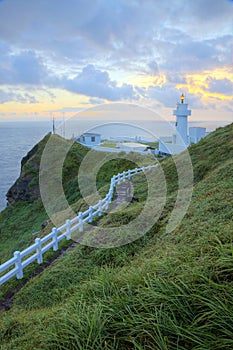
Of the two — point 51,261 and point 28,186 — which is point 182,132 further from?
point 51,261

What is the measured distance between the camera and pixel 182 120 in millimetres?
28938

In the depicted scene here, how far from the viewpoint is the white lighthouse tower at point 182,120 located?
93.6 ft

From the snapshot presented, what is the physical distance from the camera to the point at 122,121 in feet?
65.8

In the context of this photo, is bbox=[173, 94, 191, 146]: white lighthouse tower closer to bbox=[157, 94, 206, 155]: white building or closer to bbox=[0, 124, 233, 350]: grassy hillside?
bbox=[157, 94, 206, 155]: white building

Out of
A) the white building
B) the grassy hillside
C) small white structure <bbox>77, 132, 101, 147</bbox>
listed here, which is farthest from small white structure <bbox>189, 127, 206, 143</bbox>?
the grassy hillside

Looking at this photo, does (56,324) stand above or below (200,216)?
below

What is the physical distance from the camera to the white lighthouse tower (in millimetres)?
28516

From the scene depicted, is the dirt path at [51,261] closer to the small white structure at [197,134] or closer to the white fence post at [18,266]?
the white fence post at [18,266]

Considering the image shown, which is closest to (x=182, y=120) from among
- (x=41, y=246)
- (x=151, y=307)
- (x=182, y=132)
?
(x=182, y=132)

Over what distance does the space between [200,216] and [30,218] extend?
1884 cm

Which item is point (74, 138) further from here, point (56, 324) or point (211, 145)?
point (56, 324)

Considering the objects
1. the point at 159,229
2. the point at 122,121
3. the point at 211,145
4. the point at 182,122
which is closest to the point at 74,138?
the point at 182,122

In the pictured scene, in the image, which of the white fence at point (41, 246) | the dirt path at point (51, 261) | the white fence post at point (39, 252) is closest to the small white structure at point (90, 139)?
the dirt path at point (51, 261)

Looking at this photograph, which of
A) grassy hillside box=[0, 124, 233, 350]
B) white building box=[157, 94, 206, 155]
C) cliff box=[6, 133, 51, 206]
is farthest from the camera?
white building box=[157, 94, 206, 155]
